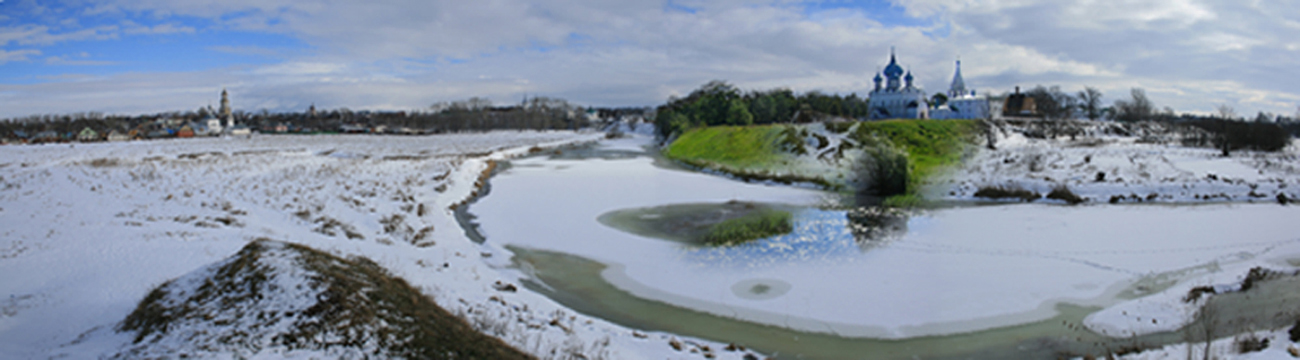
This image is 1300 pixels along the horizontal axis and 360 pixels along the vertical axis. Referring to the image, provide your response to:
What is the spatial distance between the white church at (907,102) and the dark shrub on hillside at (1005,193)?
37186mm

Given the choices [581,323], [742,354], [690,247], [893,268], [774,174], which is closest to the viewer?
[742,354]

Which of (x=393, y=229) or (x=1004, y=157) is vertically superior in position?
(x=1004, y=157)

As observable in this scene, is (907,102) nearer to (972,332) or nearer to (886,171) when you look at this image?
(886,171)

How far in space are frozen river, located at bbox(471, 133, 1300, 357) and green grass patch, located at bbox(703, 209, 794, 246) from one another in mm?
520

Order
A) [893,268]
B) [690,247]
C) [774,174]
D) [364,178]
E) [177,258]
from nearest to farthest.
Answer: [177,258] < [893,268] < [690,247] < [364,178] < [774,174]

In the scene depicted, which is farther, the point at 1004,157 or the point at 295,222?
the point at 1004,157

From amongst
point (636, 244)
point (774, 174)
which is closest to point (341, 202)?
point (636, 244)

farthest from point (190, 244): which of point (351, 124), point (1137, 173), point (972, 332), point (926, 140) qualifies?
point (351, 124)

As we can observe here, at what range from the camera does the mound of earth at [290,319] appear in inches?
235

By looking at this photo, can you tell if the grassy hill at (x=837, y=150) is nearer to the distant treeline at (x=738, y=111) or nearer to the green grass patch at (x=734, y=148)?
the green grass patch at (x=734, y=148)

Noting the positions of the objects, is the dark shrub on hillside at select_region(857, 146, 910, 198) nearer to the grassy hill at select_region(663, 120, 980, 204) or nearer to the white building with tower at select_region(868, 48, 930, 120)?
the grassy hill at select_region(663, 120, 980, 204)

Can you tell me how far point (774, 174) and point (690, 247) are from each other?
16599 millimetres

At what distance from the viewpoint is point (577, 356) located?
702 cm

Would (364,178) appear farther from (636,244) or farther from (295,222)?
(636,244)
